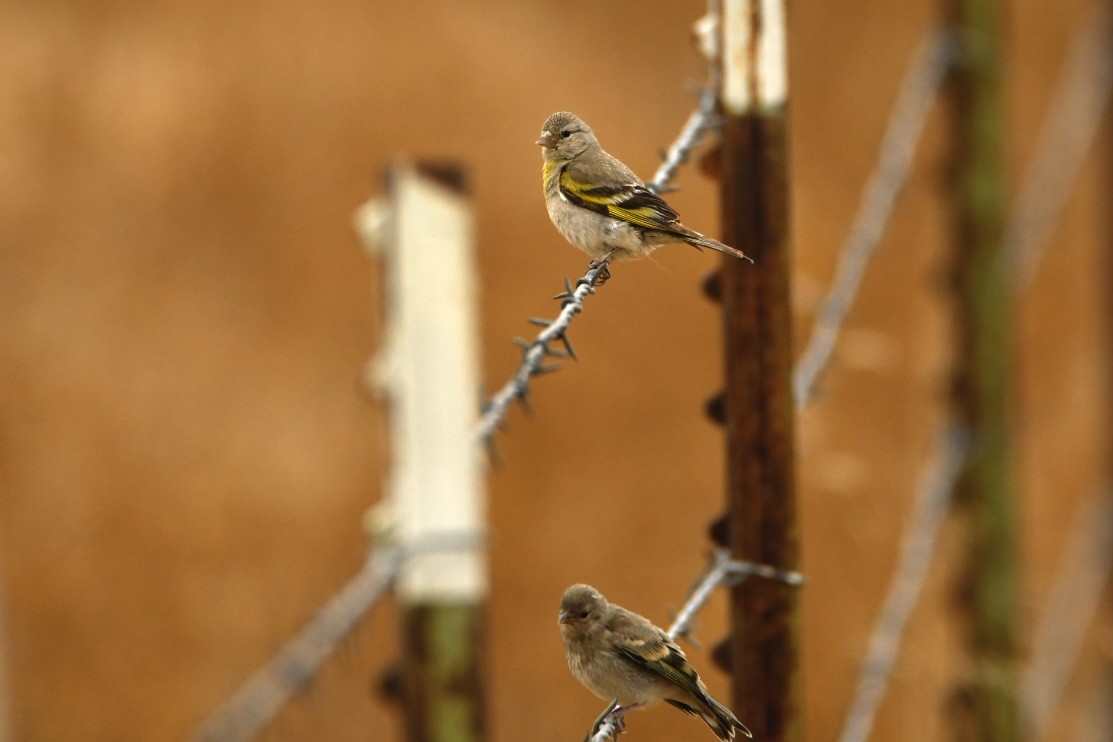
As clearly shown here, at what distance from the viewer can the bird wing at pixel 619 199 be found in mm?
2502

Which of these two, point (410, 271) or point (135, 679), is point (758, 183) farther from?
point (135, 679)

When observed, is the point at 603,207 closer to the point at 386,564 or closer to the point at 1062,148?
the point at 386,564

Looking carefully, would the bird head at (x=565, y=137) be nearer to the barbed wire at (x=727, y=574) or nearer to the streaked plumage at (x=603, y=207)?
the streaked plumage at (x=603, y=207)

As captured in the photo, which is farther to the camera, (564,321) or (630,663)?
(630,663)

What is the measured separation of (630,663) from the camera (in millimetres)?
2643

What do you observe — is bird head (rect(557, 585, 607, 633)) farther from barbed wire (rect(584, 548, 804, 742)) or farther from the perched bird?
barbed wire (rect(584, 548, 804, 742))

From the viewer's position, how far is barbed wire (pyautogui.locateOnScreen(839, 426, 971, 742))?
4.40m

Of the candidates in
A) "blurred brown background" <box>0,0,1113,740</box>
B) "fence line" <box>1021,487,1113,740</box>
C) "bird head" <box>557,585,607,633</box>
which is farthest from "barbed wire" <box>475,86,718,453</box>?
"fence line" <box>1021,487,1113,740</box>

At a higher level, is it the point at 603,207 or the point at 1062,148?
the point at 1062,148

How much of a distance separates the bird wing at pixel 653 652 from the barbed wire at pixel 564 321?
31 cm

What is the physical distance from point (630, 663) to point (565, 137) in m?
0.79

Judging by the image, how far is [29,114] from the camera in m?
8.46

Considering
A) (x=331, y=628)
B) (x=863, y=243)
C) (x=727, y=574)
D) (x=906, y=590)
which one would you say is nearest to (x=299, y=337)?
(x=906, y=590)

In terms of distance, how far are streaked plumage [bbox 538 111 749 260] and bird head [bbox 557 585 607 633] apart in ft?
1.46
